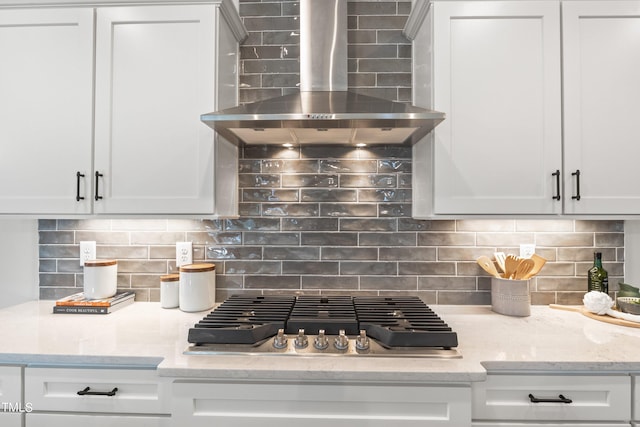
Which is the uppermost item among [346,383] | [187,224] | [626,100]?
[626,100]

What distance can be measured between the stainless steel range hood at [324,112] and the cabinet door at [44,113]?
68cm

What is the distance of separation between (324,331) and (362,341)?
16cm

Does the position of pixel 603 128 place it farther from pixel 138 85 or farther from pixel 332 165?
pixel 138 85

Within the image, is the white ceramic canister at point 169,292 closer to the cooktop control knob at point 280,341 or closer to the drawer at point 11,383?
the drawer at point 11,383

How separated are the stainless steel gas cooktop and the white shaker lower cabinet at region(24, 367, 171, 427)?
0.20 metres

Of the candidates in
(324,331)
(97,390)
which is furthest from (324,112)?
(97,390)

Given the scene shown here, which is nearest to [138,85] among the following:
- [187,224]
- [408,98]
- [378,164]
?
[187,224]

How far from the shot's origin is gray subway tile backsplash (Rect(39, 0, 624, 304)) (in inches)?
76.0

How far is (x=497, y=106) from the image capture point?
5.12ft

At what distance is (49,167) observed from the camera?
1.62 m

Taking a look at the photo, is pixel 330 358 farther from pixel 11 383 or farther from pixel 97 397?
pixel 11 383

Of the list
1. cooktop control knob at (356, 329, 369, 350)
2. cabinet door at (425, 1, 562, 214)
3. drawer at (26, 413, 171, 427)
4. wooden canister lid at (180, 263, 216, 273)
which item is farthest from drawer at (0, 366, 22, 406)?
cabinet door at (425, 1, 562, 214)

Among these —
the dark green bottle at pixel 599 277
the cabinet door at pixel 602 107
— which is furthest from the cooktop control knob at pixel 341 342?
the dark green bottle at pixel 599 277

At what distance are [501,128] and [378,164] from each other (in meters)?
0.62
